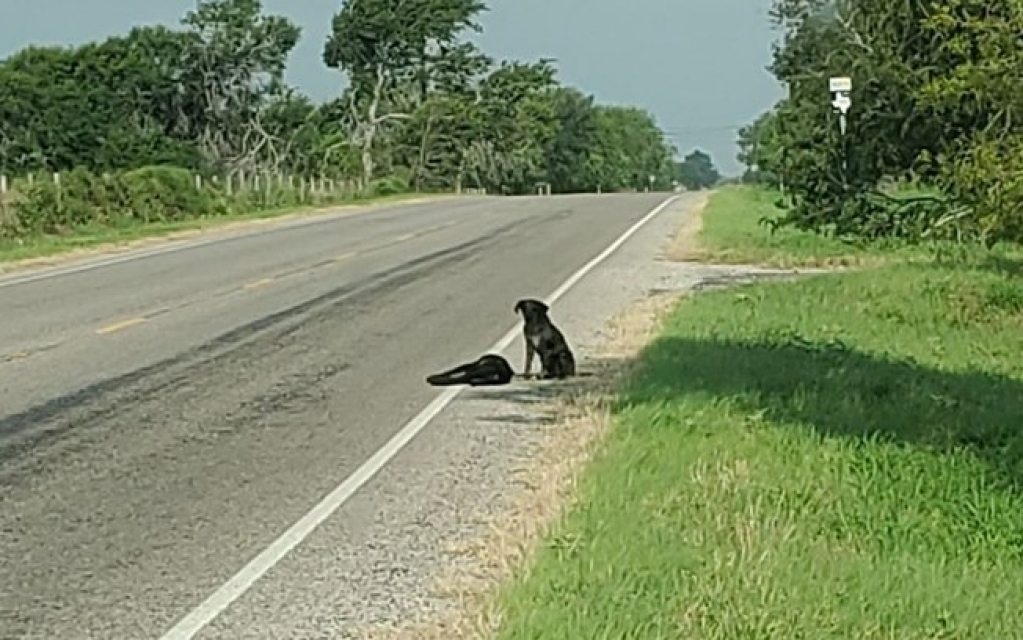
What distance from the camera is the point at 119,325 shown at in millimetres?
17641

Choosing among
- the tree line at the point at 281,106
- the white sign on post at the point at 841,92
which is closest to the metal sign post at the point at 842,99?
the white sign on post at the point at 841,92

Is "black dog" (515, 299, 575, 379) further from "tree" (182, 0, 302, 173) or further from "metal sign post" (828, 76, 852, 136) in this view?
"tree" (182, 0, 302, 173)

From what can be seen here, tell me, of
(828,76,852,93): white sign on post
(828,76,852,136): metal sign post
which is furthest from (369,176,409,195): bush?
(828,76,852,93): white sign on post

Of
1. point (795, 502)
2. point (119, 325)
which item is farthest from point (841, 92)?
point (795, 502)

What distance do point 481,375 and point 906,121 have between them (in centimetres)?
1423

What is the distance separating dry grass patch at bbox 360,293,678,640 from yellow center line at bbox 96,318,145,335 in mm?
5309

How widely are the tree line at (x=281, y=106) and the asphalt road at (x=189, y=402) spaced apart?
159 ft

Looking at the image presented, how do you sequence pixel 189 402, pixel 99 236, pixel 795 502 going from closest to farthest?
1. pixel 795 502
2. pixel 189 402
3. pixel 99 236

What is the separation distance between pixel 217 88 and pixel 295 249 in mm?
56178

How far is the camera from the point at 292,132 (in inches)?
3521

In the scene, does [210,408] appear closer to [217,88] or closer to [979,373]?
[979,373]

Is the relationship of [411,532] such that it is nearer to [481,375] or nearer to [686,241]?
[481,375]

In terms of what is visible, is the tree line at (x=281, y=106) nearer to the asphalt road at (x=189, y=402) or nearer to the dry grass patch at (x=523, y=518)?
the asphalt road at (x=189, y=402)

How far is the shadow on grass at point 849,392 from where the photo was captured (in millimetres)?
10344
